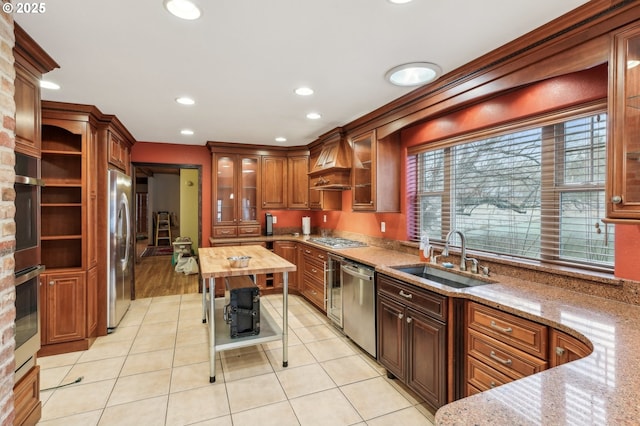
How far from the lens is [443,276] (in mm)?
2686

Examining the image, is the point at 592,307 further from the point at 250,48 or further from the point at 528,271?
the point at 250,48

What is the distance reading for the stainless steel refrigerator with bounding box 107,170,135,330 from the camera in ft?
11.7

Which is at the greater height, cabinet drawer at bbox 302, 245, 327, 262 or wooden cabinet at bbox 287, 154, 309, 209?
wooden cabinet at bbox 287, 154, 309, 209

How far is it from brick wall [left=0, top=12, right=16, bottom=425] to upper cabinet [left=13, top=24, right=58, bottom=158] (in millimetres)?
449

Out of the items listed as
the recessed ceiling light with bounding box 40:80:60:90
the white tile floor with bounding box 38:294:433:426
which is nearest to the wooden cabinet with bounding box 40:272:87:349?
A: the white tile floor with bounding box 38:294:433:426

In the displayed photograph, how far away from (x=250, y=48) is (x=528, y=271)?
2444mm

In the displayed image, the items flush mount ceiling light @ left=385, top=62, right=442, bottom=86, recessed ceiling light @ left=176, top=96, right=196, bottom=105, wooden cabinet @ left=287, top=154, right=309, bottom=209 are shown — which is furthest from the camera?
wooden cabinet @ left=287, top=154, right=309, bottom=209

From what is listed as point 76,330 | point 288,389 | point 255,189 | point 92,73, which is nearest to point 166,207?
point 255,189

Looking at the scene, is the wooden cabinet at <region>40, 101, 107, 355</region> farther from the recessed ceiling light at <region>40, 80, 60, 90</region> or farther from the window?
the window

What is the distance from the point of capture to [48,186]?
3246 mm

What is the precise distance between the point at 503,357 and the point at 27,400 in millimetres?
2910

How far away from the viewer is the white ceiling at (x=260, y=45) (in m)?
1.66

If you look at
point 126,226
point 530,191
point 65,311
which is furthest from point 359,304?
point 126,226

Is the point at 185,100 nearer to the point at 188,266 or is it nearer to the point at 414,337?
the point at 414,337
